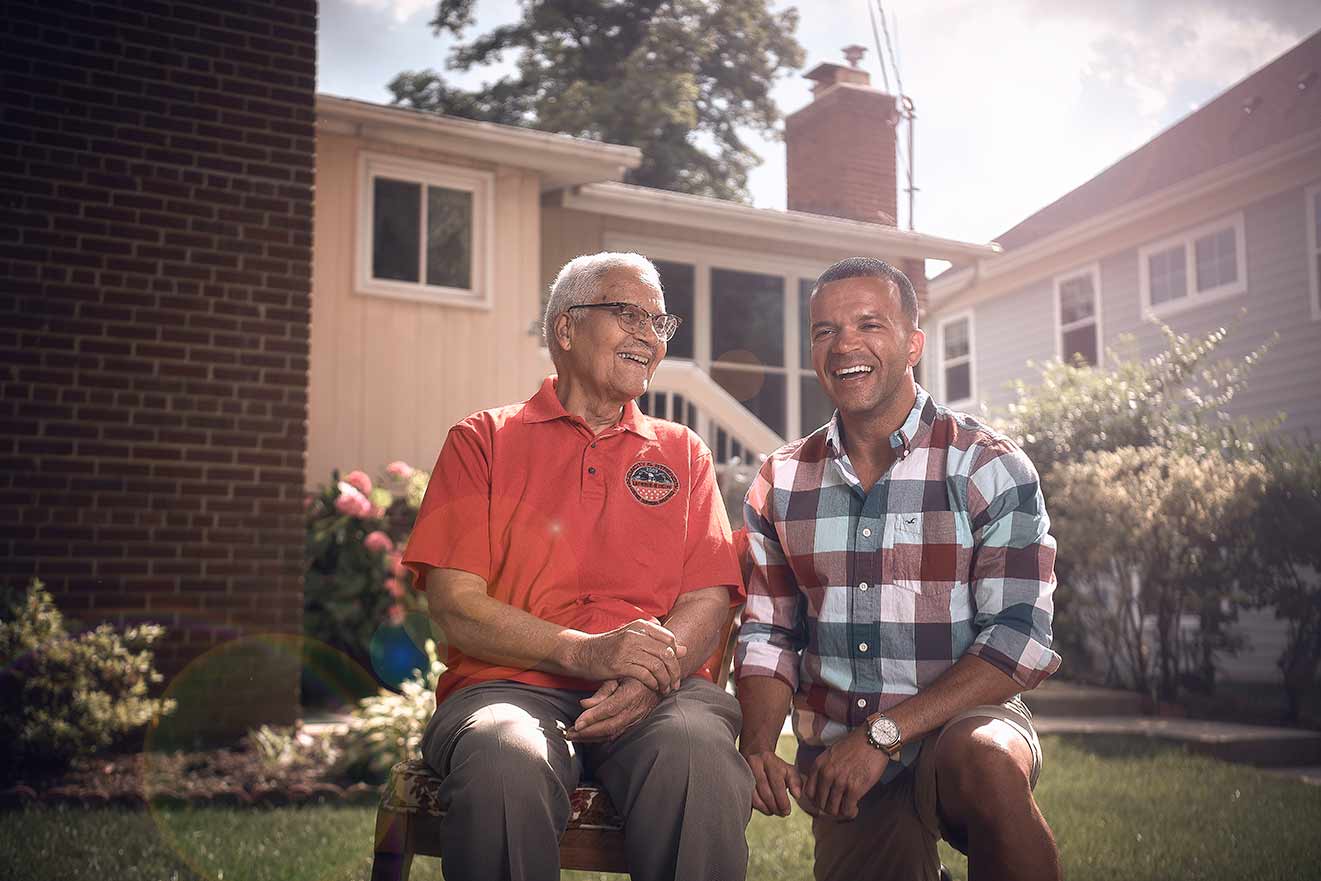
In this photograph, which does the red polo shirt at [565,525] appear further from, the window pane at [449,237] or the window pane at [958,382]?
the window pane at [958,382]

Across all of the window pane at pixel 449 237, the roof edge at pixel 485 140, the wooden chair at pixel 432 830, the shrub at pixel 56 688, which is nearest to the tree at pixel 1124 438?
the roof edge at pixel 485 140

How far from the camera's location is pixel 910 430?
8.40 ft

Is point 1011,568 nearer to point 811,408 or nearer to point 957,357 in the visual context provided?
point 811,408

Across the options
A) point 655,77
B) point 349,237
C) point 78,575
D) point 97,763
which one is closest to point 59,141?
point 78,575

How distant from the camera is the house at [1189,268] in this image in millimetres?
11031

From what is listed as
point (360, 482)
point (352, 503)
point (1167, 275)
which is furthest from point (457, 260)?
point (1167, 275)

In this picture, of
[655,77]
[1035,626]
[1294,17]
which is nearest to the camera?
[1035,626]

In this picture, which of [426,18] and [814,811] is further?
[426,18]

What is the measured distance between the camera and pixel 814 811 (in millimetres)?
2410

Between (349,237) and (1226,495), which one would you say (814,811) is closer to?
(1226,495)

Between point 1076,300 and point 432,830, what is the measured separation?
44.7ft

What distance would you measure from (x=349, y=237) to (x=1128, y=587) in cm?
653

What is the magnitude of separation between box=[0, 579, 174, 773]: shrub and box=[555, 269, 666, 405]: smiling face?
305cm

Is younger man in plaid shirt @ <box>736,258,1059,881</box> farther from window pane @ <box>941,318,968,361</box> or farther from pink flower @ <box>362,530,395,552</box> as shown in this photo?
window pane @ <box>941,318,968,361</box>
